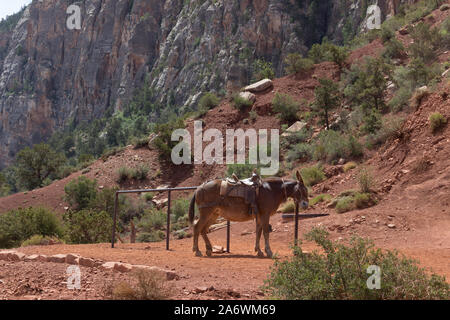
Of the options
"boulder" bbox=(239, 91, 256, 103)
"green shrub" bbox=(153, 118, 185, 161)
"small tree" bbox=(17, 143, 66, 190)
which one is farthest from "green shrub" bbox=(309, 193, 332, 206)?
"small tree" bbox=(17, 143, 66, 190)

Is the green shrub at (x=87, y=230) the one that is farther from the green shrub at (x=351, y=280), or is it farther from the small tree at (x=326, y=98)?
the small tree at (x=326, y=98)

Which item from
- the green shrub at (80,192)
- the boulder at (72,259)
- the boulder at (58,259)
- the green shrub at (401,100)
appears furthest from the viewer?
the green shrub at (80,192)

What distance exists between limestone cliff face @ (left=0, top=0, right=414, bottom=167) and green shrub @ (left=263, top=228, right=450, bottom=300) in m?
52.7

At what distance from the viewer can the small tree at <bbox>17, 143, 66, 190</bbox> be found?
54.0 meters

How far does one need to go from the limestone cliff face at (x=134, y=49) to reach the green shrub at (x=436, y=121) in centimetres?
3833

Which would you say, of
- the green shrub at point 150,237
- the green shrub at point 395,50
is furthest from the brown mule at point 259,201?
the green shrub at point 395,50

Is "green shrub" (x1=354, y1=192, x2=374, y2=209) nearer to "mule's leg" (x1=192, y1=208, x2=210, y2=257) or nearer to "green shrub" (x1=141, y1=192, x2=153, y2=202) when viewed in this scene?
"mule's leg" (x1=192, y1=208, x2=210, y2=257)

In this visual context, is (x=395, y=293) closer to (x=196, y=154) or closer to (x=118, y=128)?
(x=196, y=154)

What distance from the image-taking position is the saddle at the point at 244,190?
11680 mm

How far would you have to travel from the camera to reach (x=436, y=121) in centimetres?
1864

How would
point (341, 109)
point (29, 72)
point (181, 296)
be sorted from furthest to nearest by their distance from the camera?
point (29, 72) < point (341, 109) < point (181, 296)

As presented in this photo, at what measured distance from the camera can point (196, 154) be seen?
38.9m

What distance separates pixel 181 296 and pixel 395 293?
2.82m
